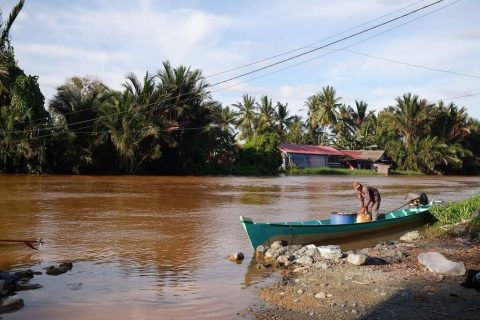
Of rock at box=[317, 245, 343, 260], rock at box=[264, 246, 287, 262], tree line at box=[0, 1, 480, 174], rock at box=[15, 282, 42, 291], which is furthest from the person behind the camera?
tree line at box=[0, 1, 480, 174]

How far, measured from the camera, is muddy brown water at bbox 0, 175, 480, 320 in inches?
244

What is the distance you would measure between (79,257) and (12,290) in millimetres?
2541

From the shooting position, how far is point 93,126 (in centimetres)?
3388

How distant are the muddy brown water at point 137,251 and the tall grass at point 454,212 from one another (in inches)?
82.3

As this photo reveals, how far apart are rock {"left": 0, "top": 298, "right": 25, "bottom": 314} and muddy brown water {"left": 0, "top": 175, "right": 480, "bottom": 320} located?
0.10 meters

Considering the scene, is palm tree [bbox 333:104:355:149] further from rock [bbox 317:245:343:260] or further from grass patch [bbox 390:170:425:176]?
rock [bbox 317:245:343:260]

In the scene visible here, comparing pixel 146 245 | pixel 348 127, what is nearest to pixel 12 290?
pixel 146 245

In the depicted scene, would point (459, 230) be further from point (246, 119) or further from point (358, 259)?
point (246, 119)

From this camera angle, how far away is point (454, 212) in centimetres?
1365

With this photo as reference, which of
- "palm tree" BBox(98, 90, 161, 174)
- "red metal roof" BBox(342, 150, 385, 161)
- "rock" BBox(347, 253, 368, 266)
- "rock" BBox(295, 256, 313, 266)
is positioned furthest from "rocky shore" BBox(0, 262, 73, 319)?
"red metal roof" BBox(342, 150, 385, 161)

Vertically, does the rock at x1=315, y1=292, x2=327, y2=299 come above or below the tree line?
below

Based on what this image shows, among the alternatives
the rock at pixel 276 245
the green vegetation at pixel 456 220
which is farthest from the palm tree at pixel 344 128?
the rock at pixel 276 245

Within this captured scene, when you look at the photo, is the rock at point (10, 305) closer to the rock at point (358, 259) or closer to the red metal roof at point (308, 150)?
the rock at point (358, 259)

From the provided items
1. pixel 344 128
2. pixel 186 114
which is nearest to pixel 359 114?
pixel 344 128
